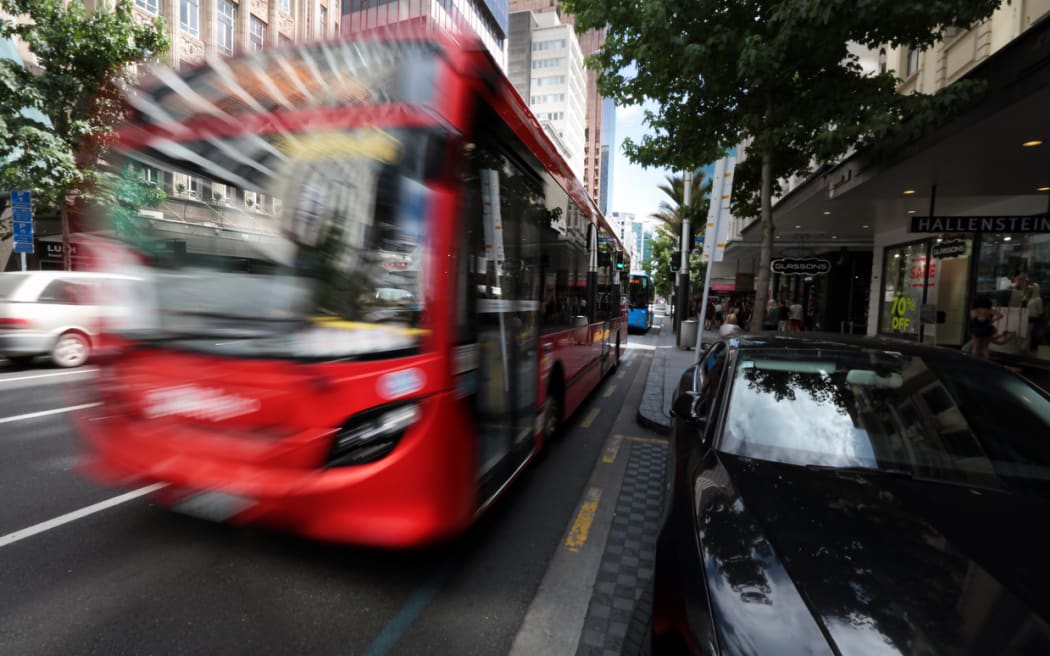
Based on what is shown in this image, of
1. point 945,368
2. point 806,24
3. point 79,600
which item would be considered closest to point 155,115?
point 79,600

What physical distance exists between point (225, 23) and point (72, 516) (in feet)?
91.2

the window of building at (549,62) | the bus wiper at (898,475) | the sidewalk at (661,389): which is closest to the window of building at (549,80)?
the window of building at (549,62)

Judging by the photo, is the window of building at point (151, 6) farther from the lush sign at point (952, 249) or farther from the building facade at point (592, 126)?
the building facade at point (592, 126)

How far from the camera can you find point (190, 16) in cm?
2242

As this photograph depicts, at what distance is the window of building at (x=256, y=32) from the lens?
2517 cm

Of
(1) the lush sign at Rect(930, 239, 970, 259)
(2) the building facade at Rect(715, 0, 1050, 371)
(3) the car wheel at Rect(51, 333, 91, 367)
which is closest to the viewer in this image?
(2) the building facade at Rect(715, 0, 1050, 371)

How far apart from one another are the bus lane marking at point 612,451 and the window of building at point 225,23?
1017 inches

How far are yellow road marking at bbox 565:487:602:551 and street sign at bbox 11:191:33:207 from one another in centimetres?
→ 1652

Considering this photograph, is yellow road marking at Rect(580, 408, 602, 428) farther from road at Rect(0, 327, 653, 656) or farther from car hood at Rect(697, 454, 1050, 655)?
car hood at Rect(697, 454, 1050, 655)

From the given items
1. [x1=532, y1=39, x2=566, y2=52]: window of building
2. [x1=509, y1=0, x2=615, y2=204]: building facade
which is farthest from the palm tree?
[x1=509, y1=0, x2=615, y2=204]: building facade

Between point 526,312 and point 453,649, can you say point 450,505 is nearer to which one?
point 453,649

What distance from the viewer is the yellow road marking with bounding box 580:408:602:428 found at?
704 cm

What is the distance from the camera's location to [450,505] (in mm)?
2820

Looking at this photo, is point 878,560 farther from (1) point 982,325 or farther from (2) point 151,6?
(2) point 151,6
